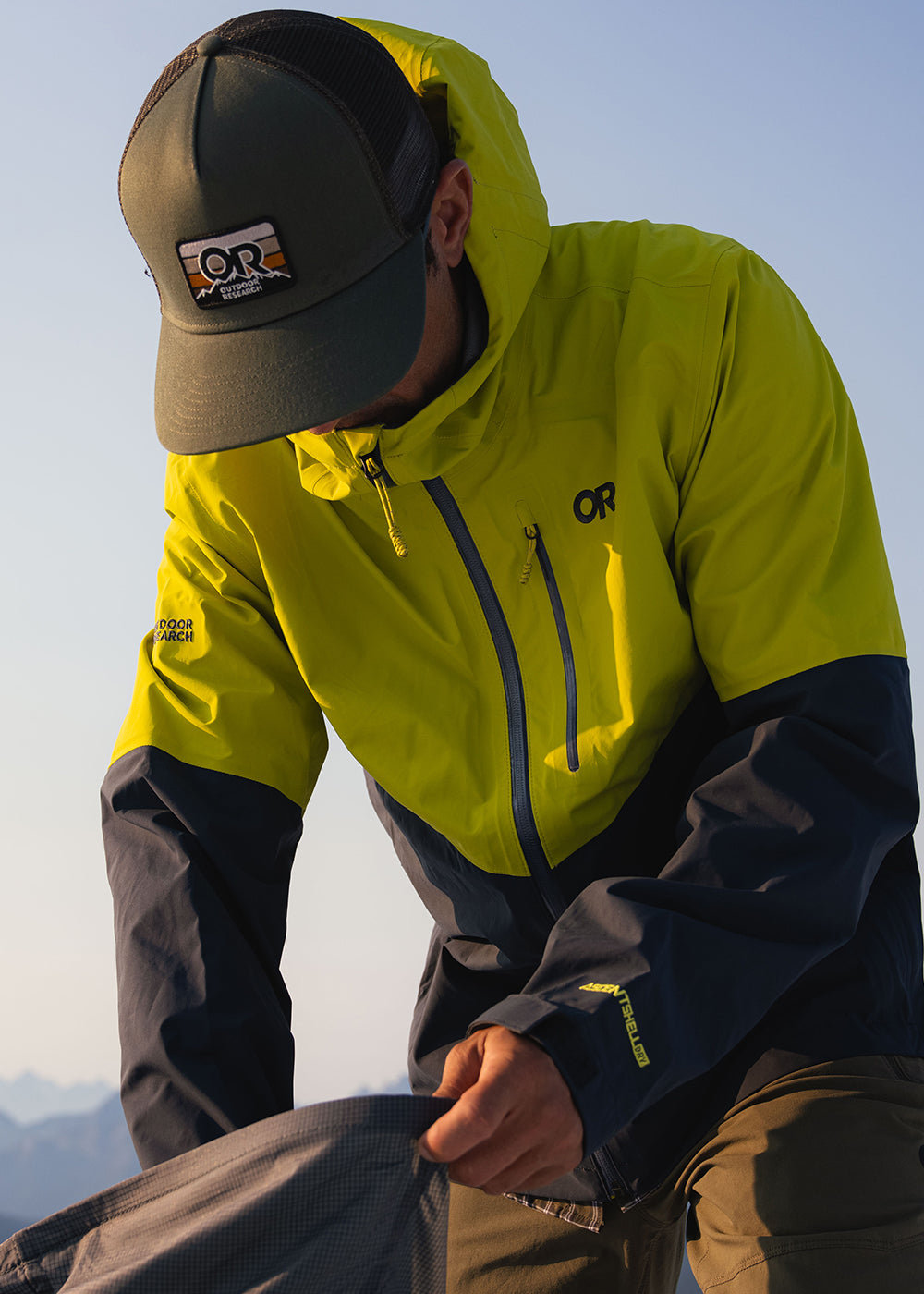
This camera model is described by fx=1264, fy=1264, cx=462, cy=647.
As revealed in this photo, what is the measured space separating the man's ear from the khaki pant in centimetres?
136

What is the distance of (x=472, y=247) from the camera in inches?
77.2

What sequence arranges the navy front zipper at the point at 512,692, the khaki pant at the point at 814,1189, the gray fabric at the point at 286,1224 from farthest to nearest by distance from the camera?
the navy front zipper at the point at 512,692 → the khaki pant at the point at 814,1189 → the gray fabric at the point at 286,1224

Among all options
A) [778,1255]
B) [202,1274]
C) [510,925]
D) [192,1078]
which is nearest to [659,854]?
[510,925]

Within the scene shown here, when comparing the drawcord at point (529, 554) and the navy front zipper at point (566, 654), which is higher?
the drawcord at point (529, 554)

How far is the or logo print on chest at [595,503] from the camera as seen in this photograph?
2008 millimetres

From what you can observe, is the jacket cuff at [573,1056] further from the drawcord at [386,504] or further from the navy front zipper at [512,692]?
the drawcord at [386,504]

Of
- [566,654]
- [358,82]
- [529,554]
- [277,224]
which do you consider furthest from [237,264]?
[566,654]

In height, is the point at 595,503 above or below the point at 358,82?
below

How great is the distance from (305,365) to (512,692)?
63 centimetres

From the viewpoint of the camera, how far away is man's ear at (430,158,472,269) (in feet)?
6.32

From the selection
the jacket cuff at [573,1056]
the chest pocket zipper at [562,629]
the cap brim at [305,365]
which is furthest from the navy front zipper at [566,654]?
the jacket cuff at [573,1056]

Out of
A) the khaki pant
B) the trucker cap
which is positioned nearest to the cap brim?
the trucker cap

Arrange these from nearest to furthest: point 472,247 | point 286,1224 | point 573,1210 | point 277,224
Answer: point 286,1224 < point 277,224 < point 472,247 < point 573,1210

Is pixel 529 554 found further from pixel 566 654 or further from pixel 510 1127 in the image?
pixel 510 1127
